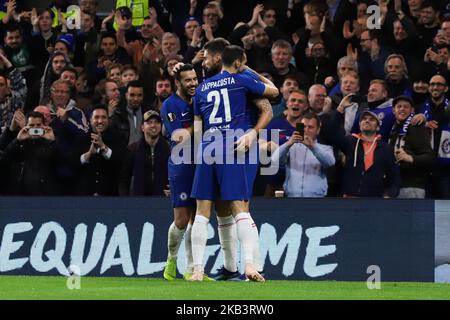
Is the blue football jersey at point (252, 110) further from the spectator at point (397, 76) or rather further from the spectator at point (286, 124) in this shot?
the spectator at point (397, 76)

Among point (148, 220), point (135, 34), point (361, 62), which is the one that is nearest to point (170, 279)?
point (148, 220)

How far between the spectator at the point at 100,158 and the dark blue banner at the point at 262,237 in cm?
54

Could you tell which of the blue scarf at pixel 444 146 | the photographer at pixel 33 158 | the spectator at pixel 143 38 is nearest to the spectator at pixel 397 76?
the blue scarf at pixel 444 146

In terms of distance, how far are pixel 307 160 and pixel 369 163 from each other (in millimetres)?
795

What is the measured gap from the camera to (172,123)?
14.4 m

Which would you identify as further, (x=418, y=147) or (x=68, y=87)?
(x=68, y=87)

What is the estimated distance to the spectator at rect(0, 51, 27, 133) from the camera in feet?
62.7

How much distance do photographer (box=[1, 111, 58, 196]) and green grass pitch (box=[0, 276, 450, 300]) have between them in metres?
3.85

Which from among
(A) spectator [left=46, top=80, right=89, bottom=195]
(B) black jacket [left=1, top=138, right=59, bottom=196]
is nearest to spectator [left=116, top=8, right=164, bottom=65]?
(A) spectator [left=46, top=80, right=89, bottom=195]

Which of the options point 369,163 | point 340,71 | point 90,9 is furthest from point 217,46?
point 90,9

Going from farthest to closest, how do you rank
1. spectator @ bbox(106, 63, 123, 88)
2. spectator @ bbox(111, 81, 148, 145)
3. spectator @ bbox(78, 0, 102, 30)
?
spectator @ bbox(78, 0, 102, 30), spectator @ bbox(106, 63, 123, 88), spectator @ bbox(111, 81, 148, 145)

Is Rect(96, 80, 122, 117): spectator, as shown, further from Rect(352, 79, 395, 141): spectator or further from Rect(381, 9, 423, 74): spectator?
Rect(381, 9, 423, 74): spectator
